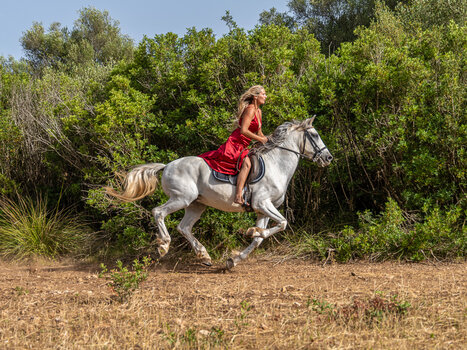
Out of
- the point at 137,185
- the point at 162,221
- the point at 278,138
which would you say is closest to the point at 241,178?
the point at 278,138

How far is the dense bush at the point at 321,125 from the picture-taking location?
8109 mm

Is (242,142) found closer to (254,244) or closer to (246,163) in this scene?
(246,163)

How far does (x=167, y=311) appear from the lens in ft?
16.5

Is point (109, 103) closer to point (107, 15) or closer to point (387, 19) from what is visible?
point (387, 19)

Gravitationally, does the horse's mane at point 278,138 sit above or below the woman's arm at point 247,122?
below

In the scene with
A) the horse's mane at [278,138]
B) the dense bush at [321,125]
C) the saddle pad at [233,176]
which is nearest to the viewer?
the saddle pad at [233,176]

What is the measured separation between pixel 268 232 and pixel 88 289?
2.67m

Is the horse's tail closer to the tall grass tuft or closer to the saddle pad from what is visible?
the saddle pad

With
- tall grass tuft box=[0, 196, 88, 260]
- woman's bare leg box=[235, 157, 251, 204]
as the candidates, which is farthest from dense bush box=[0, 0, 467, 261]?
woman's bare leg box=[235, 157, 251, 204]

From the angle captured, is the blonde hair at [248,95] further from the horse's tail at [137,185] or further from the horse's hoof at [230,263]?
the horse's hoof at [230,263]

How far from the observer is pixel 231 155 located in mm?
7000

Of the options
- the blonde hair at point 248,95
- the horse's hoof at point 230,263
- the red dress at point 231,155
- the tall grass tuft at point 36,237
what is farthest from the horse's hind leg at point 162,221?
the tall grass tuft at point 36,237

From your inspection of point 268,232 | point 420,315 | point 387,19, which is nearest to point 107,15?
point 387,19

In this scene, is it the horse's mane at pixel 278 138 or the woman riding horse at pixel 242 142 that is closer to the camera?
the woman riding horse at pixel 242 142
